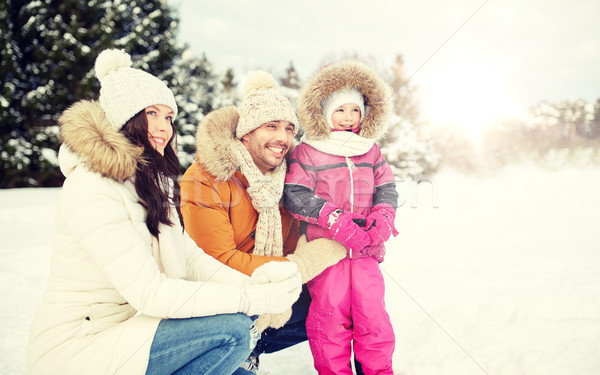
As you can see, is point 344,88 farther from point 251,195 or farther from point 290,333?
point 290,333

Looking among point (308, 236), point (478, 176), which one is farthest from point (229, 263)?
point (478, 176)

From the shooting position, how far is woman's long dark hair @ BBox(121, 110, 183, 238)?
1467 mm

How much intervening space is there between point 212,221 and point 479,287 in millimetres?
2490

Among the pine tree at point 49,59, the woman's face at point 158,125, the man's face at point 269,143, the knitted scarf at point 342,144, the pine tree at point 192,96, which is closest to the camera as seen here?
the woman's face at point 158,125

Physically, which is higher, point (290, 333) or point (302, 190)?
point (302, 190)

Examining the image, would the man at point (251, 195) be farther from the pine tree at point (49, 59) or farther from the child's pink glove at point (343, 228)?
the pine tree at point (49, 59)

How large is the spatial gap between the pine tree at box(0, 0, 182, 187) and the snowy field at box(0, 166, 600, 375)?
496 cm

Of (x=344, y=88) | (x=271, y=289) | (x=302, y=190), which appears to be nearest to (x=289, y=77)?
(x=344, y=88)

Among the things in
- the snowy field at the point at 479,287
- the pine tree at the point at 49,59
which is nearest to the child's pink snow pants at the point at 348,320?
the snowy field at the point at 479,287

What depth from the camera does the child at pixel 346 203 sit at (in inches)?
79.9

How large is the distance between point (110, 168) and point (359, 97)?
1.74 meters

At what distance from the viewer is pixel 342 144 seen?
7.68 ft

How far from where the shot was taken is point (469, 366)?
2062 millimetres

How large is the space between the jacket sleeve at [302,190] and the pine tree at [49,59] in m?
9.86
